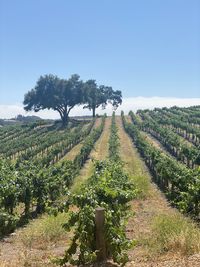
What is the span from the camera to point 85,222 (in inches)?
401

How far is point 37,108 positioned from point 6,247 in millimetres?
87744

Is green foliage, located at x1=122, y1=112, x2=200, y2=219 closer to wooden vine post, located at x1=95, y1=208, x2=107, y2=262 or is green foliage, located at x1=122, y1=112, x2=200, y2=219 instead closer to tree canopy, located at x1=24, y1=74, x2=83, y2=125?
wooden vine post, located at x1=95, y1=208, x2=107, y2=262

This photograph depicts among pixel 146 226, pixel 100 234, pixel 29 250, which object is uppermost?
pixel 100 234

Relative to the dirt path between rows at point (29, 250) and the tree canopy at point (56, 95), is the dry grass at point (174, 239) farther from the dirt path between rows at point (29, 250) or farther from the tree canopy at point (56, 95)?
the tree canopy at point (56, 95)

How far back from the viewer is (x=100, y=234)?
399 inches

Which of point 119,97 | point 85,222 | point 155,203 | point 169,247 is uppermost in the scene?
point 119,97

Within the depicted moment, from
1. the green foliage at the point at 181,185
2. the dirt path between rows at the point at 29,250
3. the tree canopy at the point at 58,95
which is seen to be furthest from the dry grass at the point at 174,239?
the tree canopy at the point at 58,95

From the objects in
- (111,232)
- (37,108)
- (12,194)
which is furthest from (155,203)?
(37,108)

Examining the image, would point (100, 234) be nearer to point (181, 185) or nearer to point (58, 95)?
point (181, 185)

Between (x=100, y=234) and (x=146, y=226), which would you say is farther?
(x=146, y=226)

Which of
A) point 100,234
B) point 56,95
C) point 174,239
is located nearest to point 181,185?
point 174,239

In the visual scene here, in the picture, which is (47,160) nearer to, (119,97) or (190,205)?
(190,205)

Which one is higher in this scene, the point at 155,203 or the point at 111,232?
the point at 111,232

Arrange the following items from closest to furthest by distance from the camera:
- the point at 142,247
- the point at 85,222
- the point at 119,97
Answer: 1. the point at 85,222
2. the point at 142,247
3. the point at 119,97
